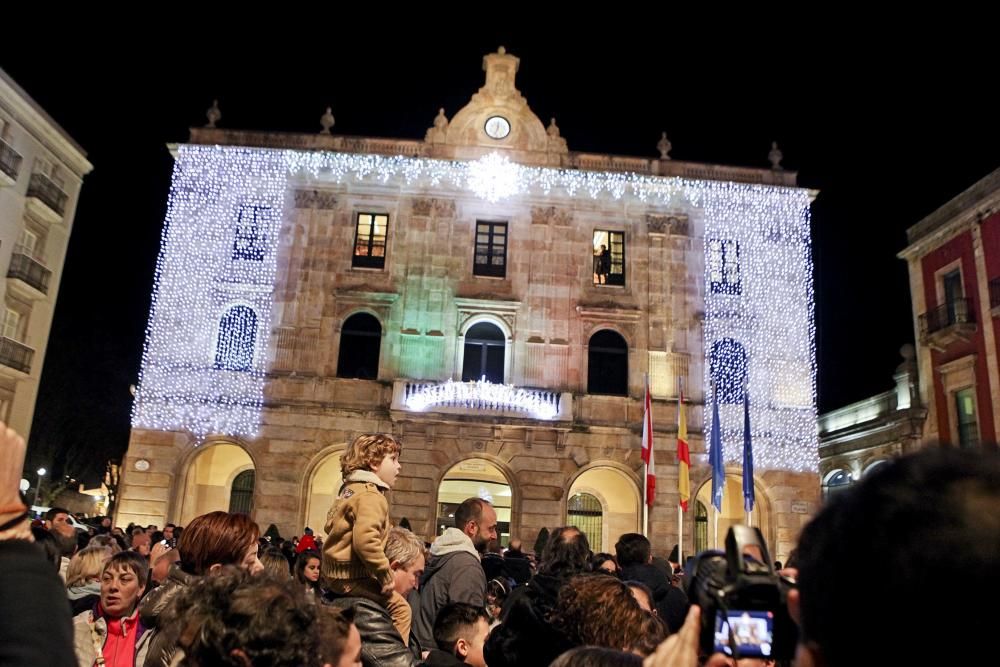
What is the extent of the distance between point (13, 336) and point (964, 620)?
31.5m

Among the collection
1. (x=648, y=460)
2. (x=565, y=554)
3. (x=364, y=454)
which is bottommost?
(x=565, y=554)

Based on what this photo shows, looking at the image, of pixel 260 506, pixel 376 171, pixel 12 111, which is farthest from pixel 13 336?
pixel 376 171

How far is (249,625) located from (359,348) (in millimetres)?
21259

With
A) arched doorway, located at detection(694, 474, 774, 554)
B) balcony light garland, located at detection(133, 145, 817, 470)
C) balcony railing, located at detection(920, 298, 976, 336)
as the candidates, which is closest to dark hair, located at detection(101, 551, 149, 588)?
balcony light garland, located at detection(133, 145, 817, 470)

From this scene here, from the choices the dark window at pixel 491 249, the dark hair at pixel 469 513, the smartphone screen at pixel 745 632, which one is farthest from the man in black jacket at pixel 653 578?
the dark window at pixel 491 249

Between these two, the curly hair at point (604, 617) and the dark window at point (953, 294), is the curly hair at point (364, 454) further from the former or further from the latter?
the dark window at point (953, 294)

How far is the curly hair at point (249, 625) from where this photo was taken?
219 centimetres

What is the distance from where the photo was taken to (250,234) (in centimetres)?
2353

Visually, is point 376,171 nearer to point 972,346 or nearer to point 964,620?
point 972,346

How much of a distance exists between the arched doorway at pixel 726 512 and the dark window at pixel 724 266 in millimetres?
5900

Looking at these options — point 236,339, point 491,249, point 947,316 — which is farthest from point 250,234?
point 947,316

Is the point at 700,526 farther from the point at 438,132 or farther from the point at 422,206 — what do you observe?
the point at 438,132

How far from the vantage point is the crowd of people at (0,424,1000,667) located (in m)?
1.03

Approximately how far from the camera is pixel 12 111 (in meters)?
25.6
